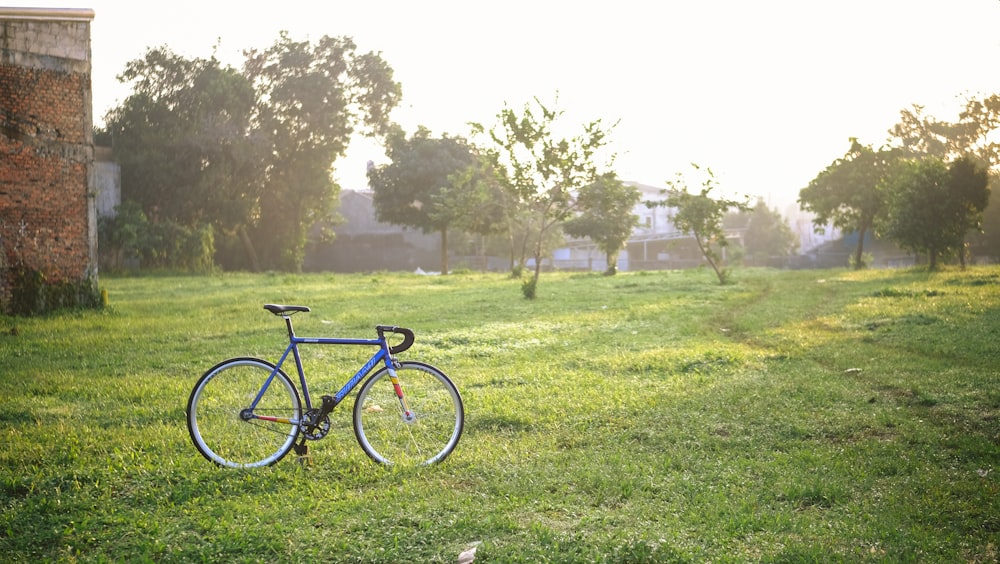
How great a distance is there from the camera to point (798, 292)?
25.9 metres

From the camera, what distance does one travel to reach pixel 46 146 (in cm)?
1719

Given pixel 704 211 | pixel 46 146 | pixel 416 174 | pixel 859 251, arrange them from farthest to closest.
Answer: pixel 416 174 → pixel 859 251 → pixel 704 211 → pixel 46 146

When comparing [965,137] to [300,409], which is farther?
[965,137]

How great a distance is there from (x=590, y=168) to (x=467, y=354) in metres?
14.5

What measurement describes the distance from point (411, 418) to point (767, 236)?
70.1 metres

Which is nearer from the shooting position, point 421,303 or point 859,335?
point 859,335

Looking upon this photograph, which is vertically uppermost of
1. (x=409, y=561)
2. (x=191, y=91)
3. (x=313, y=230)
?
(x=191, y=91)

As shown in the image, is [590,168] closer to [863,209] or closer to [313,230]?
[863,209]

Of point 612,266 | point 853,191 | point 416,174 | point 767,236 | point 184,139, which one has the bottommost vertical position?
point 612,266

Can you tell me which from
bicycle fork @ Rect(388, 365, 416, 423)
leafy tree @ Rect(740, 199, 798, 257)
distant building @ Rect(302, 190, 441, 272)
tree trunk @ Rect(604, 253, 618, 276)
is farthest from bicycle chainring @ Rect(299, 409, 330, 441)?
leafy tree @ Rect(740, 199, 798, 257)

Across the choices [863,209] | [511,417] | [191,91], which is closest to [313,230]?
[191,91]

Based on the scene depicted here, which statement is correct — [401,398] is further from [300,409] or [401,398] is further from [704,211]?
[704,211]

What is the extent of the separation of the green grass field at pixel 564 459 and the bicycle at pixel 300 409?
0.20 m

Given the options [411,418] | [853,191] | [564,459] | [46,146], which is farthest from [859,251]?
[411,418]
